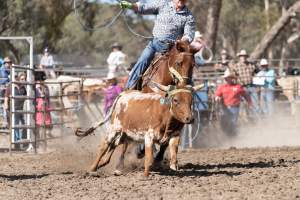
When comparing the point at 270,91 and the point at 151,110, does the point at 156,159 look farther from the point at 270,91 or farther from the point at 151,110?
the point at 270,91

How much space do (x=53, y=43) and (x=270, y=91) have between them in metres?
29.3

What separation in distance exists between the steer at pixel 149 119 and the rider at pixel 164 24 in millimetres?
695

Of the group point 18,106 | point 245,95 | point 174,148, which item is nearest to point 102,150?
point 174,148

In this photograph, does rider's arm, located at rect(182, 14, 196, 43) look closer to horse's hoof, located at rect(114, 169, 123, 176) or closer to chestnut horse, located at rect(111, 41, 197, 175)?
chestnut horse, located at rect(111, 41, 197, 175)

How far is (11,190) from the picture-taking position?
8039mm

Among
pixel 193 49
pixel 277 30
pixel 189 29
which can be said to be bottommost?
pixel 193 49

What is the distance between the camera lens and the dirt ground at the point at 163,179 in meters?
7.47

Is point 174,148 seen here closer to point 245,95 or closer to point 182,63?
point 182,63

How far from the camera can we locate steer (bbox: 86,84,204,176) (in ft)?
28.5

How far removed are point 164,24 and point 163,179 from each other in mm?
2239

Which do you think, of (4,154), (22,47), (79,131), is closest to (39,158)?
(4,154)

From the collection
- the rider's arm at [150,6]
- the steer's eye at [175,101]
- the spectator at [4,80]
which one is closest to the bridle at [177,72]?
the steer's eye at [175,101]

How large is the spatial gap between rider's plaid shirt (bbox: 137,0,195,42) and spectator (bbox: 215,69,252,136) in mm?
6671

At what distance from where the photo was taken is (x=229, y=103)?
1645cm
